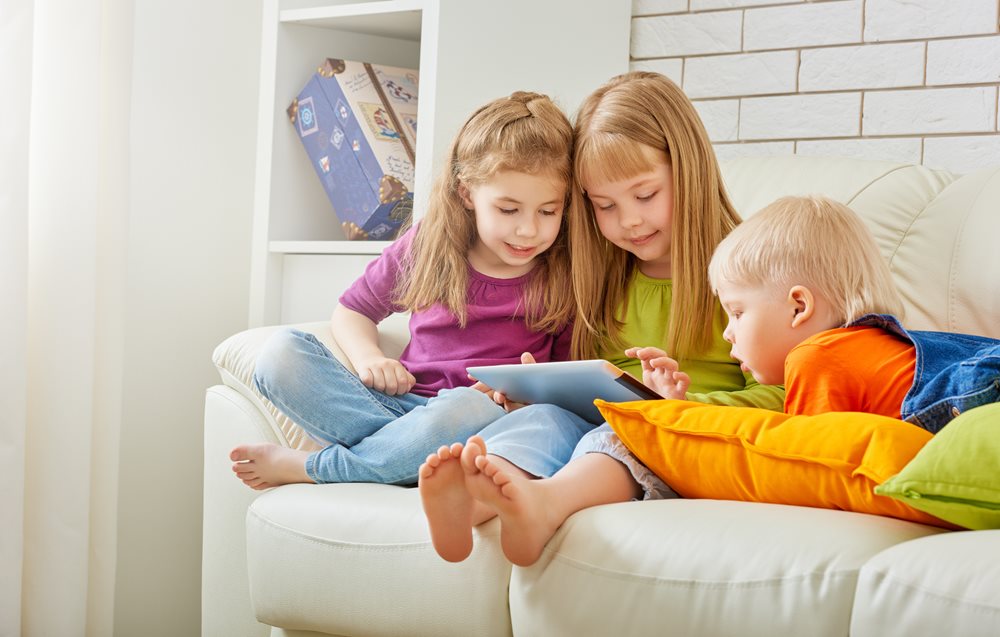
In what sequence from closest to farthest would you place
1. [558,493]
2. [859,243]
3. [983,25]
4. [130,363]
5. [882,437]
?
1. [882,437]
2. [558,493]
3. [859,243]
4. [983,25]
5. [130,363]

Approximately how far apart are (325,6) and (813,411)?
145 cm

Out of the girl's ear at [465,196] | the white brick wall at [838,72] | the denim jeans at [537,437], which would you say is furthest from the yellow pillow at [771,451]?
the white brick wall at [838,72]

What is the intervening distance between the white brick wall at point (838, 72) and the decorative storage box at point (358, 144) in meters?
0.53

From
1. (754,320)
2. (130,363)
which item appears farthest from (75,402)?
(754,320)

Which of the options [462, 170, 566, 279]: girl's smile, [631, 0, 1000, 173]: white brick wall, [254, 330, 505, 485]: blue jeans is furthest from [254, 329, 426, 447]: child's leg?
[631, 0, 1000, 173]: white brick wall

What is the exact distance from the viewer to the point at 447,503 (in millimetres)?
1102

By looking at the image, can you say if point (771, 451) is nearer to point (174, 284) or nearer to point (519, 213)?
point (519, 213)

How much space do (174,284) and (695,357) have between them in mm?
1099

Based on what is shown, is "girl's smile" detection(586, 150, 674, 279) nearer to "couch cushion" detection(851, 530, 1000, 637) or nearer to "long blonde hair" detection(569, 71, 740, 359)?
"long blonde hair" detection(569, 71, 740, 359)

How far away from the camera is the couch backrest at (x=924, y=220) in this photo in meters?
1.51

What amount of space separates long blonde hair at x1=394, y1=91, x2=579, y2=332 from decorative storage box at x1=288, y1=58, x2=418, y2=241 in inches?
13.3

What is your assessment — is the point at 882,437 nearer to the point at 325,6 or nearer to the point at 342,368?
the point at 342,368

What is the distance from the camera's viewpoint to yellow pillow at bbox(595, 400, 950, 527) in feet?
3.41

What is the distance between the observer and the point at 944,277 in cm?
155
